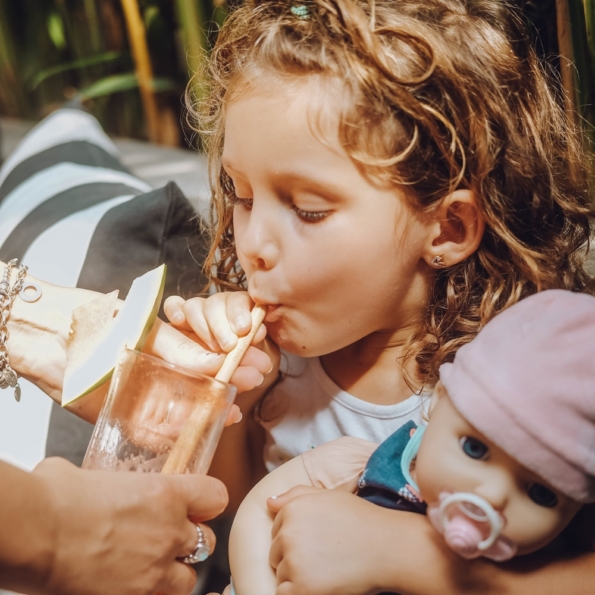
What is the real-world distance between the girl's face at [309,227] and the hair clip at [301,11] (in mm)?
101

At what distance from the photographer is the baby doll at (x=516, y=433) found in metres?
0.59

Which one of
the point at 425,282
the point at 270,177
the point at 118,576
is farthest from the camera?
the point at 425,282

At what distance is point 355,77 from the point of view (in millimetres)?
786

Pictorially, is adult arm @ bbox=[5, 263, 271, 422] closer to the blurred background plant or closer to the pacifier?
the pacifier

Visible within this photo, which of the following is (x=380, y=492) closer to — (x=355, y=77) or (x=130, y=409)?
(x=130, y=409)

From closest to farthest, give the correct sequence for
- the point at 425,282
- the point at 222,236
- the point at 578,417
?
1. the point at 578,417
2. the point at 425,282
3. the point at 222,236

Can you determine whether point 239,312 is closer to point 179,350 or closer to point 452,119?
point 179,350

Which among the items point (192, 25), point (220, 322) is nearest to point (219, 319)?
point (220, 322)

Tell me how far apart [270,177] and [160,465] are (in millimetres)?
344

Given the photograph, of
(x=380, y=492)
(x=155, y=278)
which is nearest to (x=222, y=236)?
(x=155, y=278)

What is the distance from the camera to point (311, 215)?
2.69 ft

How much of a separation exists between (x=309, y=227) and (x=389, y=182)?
0.11 metres

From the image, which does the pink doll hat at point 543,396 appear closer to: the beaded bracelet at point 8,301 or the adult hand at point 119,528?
the adult hand at point 119,528

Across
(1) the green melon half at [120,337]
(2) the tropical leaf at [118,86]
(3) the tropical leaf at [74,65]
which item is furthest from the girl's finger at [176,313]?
(3) the tropical leaf at [74,65]
